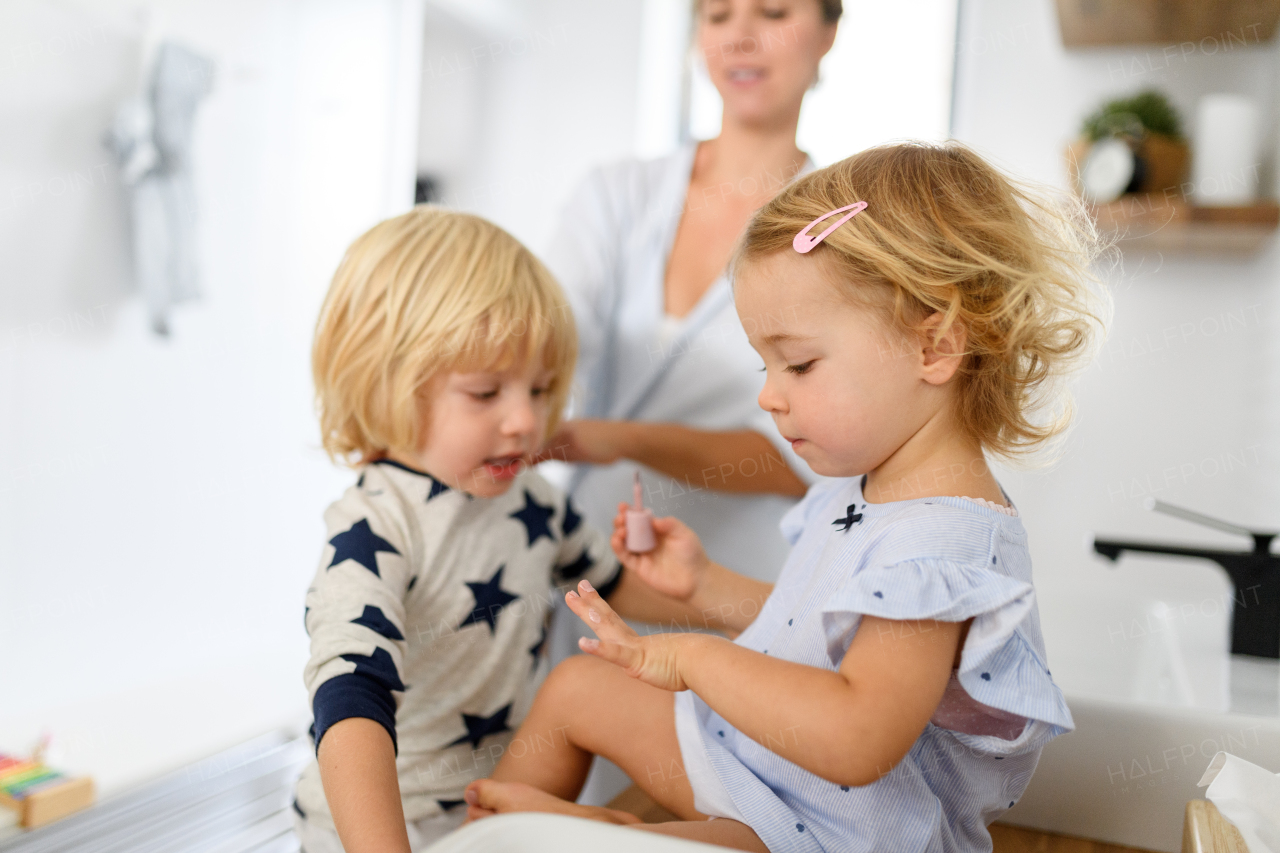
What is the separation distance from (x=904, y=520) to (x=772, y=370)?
15 centimetres

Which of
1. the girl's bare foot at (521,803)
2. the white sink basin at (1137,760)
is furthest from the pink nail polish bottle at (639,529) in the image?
the white sink basin at (1137,760)

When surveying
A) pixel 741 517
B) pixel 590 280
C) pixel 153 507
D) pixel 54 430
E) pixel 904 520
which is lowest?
pixel 153 507

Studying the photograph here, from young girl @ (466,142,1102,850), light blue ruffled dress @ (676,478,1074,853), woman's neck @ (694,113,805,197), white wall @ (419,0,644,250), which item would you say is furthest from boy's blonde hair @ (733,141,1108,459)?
white wall @ (419,0,644,250)

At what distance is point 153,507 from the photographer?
87.1 inches

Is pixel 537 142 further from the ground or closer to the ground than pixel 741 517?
further from the ground

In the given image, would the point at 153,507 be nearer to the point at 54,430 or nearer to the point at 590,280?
the point at 54,430

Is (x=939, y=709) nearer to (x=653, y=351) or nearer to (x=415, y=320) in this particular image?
(x=415, y=320)

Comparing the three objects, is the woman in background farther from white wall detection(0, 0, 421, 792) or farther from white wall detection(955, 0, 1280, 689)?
white wall detection(0, 0, 421, 792)

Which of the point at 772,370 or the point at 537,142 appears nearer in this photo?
the point at 772,370

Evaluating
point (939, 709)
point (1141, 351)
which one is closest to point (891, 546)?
point (939, 709)

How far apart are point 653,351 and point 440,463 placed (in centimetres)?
44

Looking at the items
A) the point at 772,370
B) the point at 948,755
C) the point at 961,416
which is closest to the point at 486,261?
the point at 772,370

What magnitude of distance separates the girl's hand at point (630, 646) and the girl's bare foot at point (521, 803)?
15 cm

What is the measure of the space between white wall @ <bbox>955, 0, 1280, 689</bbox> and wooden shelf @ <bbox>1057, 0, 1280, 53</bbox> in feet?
0.11
